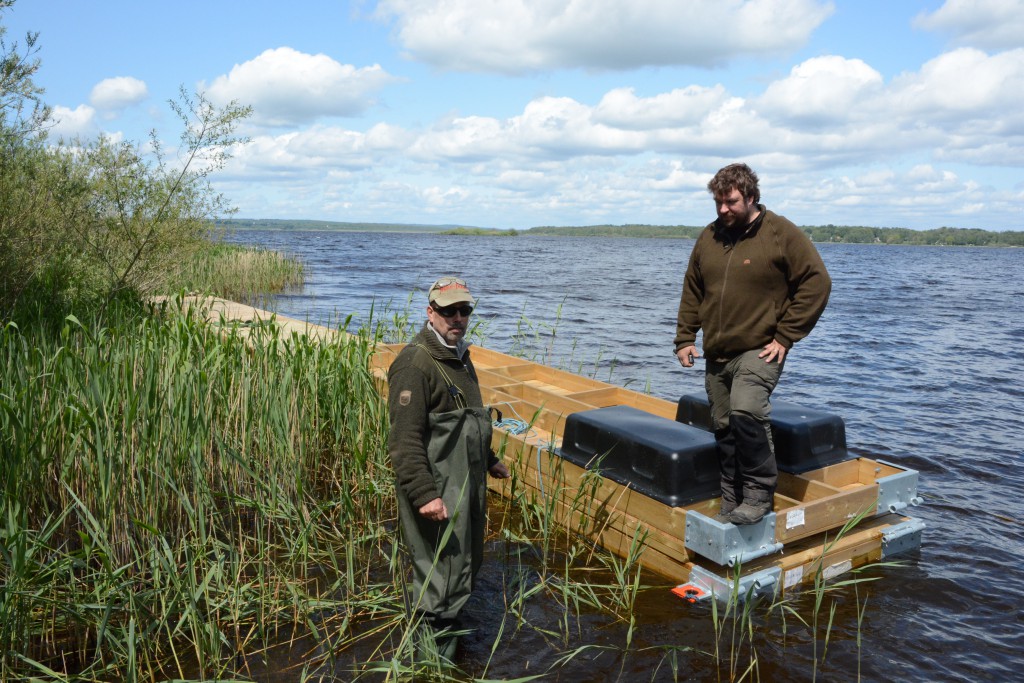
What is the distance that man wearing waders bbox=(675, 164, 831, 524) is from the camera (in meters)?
4.03

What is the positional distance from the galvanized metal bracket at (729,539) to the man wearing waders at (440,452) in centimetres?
135

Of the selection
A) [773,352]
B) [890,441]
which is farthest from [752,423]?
[890,441]

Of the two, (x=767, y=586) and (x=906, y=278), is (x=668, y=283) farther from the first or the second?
(x=767, y=586)

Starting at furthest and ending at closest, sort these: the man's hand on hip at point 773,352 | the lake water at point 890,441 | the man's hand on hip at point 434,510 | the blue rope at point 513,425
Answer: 1. the blue rope at point 513,425
2. the man's hand on hip at point 773,352
3. the lake water at point 890,441
4. the man's hand on hip at point 434,510

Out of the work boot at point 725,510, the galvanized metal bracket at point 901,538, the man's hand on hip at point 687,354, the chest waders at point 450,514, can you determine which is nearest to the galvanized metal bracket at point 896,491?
the galvanized metal bracket at point 901,538

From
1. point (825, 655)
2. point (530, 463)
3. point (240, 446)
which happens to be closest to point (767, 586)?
point (825, 655)

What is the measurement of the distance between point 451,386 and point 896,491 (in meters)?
3.20

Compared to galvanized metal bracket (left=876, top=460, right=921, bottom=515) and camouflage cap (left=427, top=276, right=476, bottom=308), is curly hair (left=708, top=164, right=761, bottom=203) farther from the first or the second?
galvanized metal bracket (left=876, top=460, right=921, bottom=515)

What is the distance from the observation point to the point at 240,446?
4.61 metres

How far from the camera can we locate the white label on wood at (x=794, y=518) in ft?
13.7

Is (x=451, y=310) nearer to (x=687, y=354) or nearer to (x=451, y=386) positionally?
(x=451, y=386)

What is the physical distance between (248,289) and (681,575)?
17.0m

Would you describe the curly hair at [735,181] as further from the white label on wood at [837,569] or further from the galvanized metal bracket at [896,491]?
the white label on wood at [837,569]

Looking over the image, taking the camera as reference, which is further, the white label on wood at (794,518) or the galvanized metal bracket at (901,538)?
the galvanized metal bracket at (901,538)
